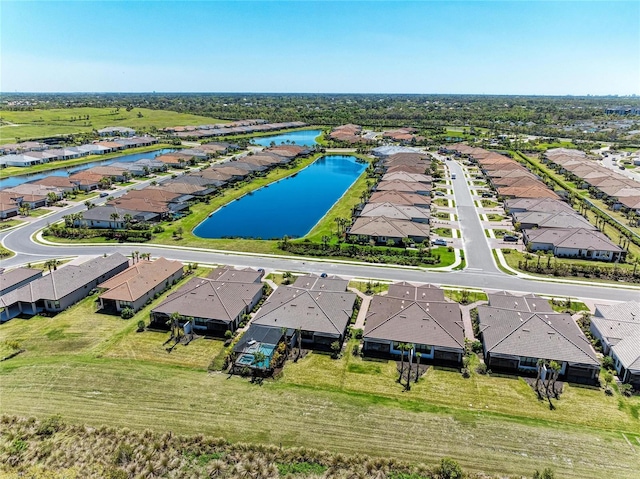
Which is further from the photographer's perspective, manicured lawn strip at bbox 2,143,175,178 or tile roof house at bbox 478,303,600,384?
manicured lawn strip at bbox 2,143,175,178

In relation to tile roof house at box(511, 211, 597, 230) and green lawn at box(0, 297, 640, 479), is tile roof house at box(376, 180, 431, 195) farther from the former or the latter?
green lawn at box(0, 297, 640, 479)

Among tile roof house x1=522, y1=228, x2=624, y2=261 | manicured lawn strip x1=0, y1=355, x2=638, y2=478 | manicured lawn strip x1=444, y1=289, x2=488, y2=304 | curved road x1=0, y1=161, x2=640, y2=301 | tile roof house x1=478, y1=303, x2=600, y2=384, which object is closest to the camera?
manicured lawn strip x1=0, y1=355, x2=638, y2=478

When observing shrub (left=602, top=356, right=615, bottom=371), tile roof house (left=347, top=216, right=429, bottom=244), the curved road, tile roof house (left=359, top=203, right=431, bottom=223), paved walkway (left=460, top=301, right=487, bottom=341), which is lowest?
shrub (left=602, top=356, right=615, bottom=371)

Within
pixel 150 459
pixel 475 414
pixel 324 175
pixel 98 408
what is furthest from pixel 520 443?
pixel 324 175

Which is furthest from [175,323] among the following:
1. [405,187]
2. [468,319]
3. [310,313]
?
[405,187]

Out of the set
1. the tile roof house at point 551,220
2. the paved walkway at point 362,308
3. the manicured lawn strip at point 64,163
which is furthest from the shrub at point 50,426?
the manicured lawn strip at point 64,163

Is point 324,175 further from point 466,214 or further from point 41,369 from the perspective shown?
point 41,369

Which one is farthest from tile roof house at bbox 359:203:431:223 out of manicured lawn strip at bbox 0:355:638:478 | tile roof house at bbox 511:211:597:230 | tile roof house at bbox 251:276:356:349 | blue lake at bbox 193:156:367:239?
manicured lawn strip at bbox 0:355:638:478

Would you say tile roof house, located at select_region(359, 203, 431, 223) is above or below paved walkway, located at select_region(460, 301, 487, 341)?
above

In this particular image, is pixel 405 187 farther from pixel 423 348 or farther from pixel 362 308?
pixel 423 348
